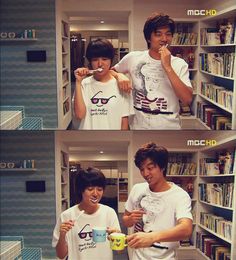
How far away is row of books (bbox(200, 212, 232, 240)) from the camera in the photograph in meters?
1.44

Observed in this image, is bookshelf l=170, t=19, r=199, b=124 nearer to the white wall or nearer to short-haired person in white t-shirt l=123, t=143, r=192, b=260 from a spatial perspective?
the white wall

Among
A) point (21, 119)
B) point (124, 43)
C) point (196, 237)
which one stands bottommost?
point (196, 237)

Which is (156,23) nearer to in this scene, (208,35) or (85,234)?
(208,35)

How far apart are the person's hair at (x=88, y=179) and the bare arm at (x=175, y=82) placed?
0.37m

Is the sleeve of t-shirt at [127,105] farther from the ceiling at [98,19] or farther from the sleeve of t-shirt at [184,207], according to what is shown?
the sleeve of t-shirt at [184,207]

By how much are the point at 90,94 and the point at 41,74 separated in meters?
0.17

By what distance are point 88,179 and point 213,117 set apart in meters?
0.47

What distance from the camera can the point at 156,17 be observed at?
1.36 metres

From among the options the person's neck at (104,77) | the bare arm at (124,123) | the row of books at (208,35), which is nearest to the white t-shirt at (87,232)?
the bare arm at (124,123)

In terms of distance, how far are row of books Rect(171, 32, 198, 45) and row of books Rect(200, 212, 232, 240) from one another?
0.58 meters

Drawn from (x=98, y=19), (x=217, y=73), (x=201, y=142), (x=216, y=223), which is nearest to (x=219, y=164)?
(x=201, y=142)

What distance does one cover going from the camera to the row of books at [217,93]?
1406 millimetres

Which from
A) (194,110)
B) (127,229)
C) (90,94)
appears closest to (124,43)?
(90,94)

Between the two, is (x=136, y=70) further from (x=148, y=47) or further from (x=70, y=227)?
(x=70, y=227)
